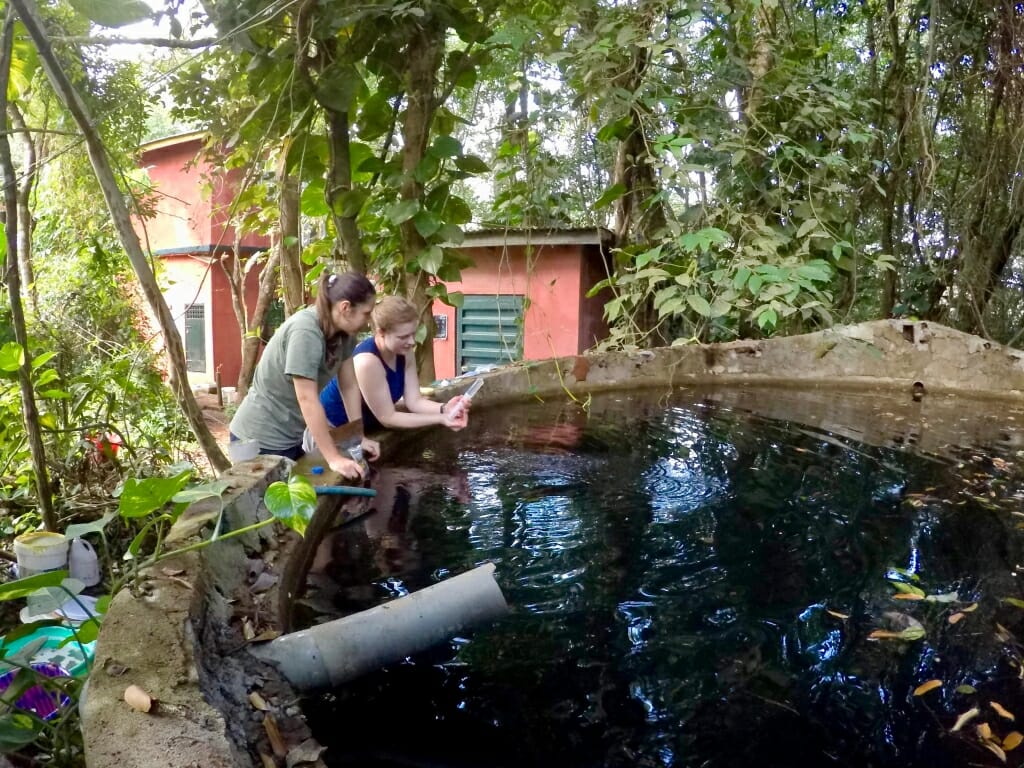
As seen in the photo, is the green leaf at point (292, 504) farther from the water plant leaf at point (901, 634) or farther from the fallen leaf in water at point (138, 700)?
the water plant leaf at point (901, 634)

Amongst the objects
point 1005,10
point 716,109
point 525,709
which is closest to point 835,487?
point 525,709

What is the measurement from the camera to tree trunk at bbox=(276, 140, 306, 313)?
4.89 m

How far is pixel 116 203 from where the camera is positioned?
2.08m

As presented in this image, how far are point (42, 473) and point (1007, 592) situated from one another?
3.31 meters

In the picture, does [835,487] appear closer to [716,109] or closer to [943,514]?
[943,514]

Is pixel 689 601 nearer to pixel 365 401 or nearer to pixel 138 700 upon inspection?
pixel 138 700

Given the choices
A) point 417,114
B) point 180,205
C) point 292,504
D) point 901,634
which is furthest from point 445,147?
point 180,205

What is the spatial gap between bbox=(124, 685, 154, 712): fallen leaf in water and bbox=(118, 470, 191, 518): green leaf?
14.4 inches

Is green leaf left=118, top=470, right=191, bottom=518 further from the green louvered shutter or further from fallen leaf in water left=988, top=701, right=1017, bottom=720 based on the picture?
the green louvered shutter

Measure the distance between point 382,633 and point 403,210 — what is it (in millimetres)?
3263

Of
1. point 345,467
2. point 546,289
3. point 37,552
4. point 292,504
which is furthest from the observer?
point 546,289

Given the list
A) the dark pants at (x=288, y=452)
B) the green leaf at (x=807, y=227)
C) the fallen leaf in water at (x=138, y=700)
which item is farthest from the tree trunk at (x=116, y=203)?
the green leaf at (x=807, y=227)

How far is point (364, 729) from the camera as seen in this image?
175 cm

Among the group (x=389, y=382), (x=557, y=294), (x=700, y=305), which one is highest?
(x=557, y=294)
